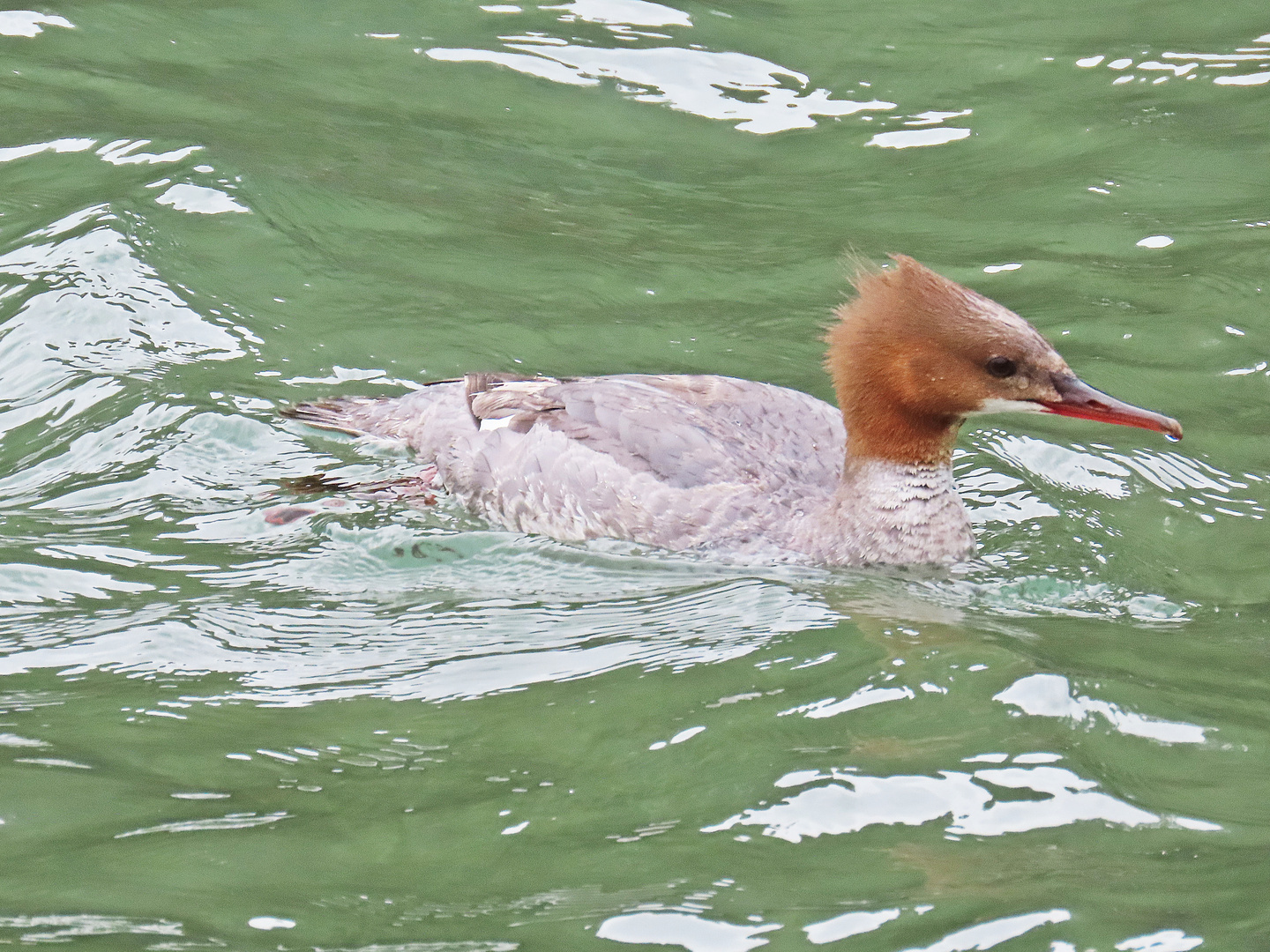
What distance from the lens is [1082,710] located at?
4574 millimetres

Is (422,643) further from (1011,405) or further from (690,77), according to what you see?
(690,77)

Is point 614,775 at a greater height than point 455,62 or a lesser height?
lesser

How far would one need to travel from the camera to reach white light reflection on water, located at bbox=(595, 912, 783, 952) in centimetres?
361

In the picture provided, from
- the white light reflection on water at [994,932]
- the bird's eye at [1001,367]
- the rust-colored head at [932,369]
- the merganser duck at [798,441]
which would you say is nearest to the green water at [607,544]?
the white light reflection on water at [994,932]

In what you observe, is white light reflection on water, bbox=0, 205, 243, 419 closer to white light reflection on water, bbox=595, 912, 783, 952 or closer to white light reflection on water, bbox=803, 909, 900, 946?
white light reflection on water, bbox=595, 912, 783, 952

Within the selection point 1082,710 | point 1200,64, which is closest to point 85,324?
point 1082,710

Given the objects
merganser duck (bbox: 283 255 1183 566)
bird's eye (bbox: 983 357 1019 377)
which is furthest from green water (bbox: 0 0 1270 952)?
bird's eye (bbox: 983 357 1019 377)

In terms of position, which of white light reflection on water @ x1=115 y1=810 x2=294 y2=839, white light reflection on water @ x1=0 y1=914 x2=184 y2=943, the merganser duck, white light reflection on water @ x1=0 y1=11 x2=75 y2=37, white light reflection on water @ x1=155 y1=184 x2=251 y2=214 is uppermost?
white light reflection on water @ x1=0 y1=11 x2=75 y2=37

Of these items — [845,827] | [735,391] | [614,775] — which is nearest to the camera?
[845,827]

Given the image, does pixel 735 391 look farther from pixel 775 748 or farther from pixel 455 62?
pixel 455 62

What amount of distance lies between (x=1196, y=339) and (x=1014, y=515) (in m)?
1.66

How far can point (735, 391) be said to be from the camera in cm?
646

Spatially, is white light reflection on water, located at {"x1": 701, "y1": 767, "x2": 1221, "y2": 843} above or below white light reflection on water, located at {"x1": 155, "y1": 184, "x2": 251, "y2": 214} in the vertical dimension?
below

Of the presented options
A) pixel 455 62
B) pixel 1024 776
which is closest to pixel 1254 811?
pixel 1024 776
